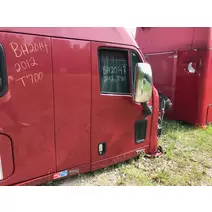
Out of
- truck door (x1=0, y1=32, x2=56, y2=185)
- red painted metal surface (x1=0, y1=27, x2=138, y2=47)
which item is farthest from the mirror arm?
truck door (x1=0, y1=32, x2=56, y2=185)

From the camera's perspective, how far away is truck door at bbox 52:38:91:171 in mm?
2062

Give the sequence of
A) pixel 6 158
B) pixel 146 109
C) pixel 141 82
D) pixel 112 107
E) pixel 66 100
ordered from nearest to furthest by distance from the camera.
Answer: pixel 6 158
pixel 66 100
pixel 141 82
pixel 112 107
pixel 146 109

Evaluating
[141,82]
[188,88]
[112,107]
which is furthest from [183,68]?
[112,107]

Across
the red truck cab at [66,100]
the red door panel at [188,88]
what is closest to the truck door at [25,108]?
the red truck cab at [66,100]

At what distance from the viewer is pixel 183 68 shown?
491cm

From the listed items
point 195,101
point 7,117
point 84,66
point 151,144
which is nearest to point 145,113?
point 151,144

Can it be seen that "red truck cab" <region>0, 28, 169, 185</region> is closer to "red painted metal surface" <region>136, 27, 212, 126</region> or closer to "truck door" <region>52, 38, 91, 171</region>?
"truck door" <region>52, 38, 91, 171</region>

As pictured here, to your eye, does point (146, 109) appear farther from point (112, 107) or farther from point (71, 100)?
point (71, 100)

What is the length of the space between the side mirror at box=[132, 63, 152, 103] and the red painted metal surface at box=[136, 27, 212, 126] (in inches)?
109

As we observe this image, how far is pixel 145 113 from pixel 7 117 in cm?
184

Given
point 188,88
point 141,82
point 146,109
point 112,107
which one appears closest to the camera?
point 141,82

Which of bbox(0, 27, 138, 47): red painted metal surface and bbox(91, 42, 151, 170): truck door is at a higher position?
bbox(0, 27, 138, 47): red painted metal surface

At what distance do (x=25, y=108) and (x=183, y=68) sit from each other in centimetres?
418

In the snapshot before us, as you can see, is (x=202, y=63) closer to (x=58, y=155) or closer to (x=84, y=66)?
(x=84, y=66)
